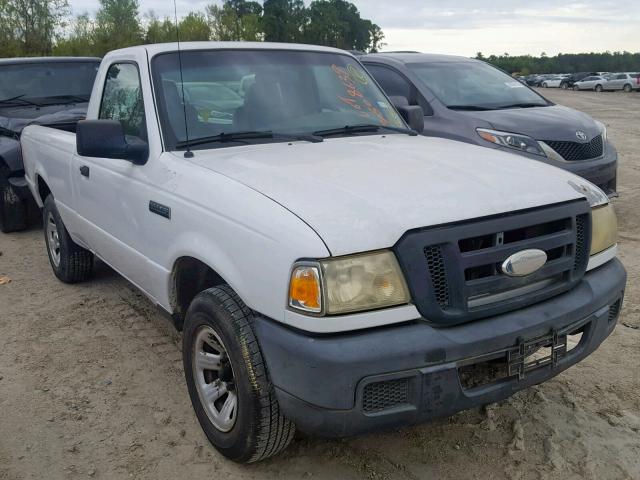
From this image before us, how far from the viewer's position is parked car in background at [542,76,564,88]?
193 ft

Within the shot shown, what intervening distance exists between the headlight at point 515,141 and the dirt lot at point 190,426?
91.9 inches

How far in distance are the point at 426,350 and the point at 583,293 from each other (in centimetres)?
90

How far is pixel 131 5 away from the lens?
1112 inches

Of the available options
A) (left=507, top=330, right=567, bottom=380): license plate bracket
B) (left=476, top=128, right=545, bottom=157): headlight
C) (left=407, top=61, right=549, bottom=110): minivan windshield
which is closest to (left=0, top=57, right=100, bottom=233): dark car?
(left=407, top=61, right=549, bottom=110): minivan windshield

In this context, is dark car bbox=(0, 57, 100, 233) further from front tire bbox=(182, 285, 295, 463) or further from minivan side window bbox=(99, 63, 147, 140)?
front tire bbox=(182, 285, 295, 463)

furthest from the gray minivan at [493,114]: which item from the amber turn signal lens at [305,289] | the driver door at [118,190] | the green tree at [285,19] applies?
the green tree at [285,19]

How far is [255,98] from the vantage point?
141 inches

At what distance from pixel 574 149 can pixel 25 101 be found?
6.51m

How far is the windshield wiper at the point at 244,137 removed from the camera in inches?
131

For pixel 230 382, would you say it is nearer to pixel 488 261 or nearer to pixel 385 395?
pixel 385 395

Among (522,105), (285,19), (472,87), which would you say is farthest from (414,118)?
(285,19)

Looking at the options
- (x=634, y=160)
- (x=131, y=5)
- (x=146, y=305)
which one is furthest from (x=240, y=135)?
(x=131, y=5)

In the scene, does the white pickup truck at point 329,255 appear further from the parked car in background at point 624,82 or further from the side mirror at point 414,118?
the parked car in background at point 624,82

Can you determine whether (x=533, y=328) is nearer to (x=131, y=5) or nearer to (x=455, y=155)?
(x=455, y=155)
